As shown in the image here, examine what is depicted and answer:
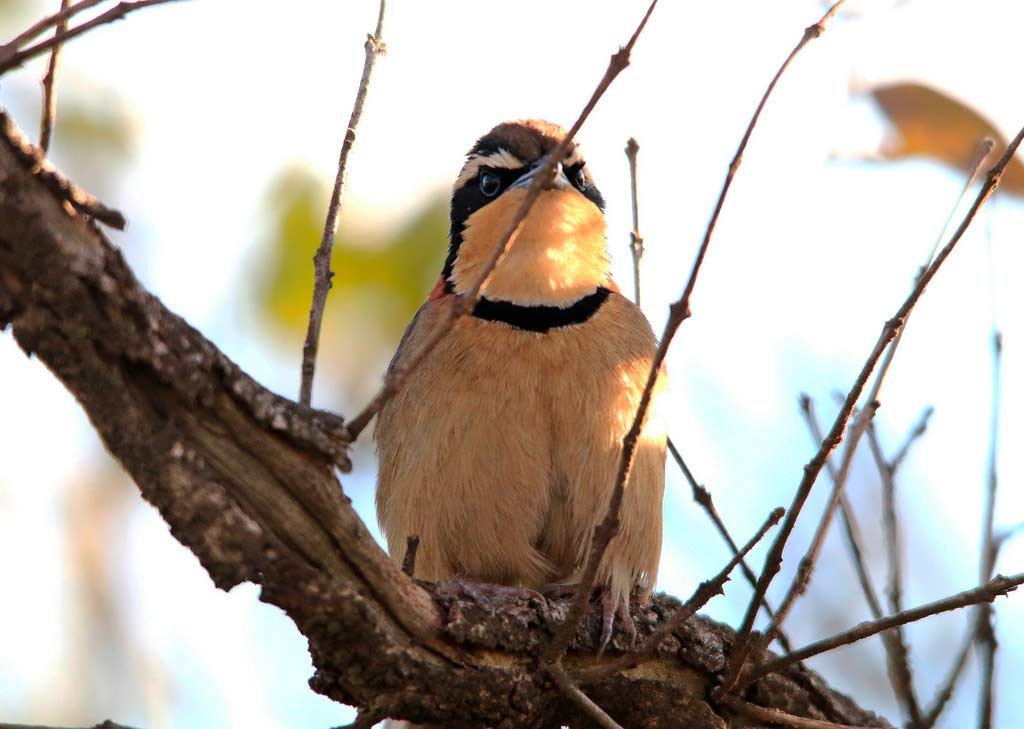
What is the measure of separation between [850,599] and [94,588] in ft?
21.5

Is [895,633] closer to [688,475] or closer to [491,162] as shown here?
[688,475]

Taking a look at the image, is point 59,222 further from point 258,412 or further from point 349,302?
point 349,302

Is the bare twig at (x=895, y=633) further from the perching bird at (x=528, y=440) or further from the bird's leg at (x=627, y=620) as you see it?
the bird's leg at (x=627, y=620)

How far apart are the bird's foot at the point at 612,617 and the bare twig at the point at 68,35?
295cm

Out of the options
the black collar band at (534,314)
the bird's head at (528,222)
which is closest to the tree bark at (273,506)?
the black collar band at (534,314)

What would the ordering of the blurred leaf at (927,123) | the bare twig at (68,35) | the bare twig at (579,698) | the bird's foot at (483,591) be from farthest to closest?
the blurred leaf at (927,123), the bird's foot at (483,591), the bare twig at (579,698), the bare twig at (68,35)

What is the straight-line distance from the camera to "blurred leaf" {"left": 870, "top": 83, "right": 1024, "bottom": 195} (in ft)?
26.0

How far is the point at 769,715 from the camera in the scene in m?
5.02

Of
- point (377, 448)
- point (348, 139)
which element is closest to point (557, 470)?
point (377, 448)

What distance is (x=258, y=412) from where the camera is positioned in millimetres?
3723

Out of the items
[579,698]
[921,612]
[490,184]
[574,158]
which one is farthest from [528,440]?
[921,612]

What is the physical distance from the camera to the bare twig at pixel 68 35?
298 centimetres

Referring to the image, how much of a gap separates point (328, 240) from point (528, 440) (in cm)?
148

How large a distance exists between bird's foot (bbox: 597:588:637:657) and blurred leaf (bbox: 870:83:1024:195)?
12.8ft
